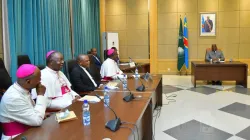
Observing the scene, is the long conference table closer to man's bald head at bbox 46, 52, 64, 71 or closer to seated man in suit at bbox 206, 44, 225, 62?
man's bald head at bbox 46, 52, 64, 71

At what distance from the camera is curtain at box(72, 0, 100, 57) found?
6.35m

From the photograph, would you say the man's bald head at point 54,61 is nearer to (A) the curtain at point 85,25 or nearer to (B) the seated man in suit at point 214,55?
(A) the curtain at point 85,25

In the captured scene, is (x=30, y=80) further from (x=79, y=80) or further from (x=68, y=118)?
(x=79, y=80)

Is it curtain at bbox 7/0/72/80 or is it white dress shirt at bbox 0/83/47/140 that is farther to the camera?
curtain at bbox 7/0/72/80

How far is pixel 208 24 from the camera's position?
27.2 ft

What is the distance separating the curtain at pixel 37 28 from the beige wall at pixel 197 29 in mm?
4093

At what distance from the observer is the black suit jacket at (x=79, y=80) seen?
359 cm

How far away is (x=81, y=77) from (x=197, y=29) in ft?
19.6

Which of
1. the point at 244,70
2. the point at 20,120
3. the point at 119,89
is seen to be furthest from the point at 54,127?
the point at 244,70

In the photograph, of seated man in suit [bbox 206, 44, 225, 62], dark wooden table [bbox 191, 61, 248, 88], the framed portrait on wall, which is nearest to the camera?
dark wooden table [bbox 191, 61, 248, 88]

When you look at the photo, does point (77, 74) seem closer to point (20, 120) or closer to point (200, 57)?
point (20, 120)

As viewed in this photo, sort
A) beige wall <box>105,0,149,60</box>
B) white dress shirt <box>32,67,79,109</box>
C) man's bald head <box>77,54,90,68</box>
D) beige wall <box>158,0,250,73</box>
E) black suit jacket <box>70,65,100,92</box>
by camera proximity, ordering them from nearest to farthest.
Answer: white dress shirt <box>32,67,79,109</box> → black suit jacket <box>70,65,100,92</box> → man's bald head <box>77,54,90,68</box> → beige wall <box>158,0,250,73</box> → beige wall <box>105,0,149,60</box>

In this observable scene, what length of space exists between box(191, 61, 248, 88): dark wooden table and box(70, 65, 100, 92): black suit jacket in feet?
11.9

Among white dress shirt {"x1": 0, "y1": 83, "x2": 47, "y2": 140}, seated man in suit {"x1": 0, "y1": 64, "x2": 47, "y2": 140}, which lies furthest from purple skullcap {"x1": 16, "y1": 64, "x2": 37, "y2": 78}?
white dress shirt {"x1": 0, "y1": 83, "x2": 47, "y2": 140}
